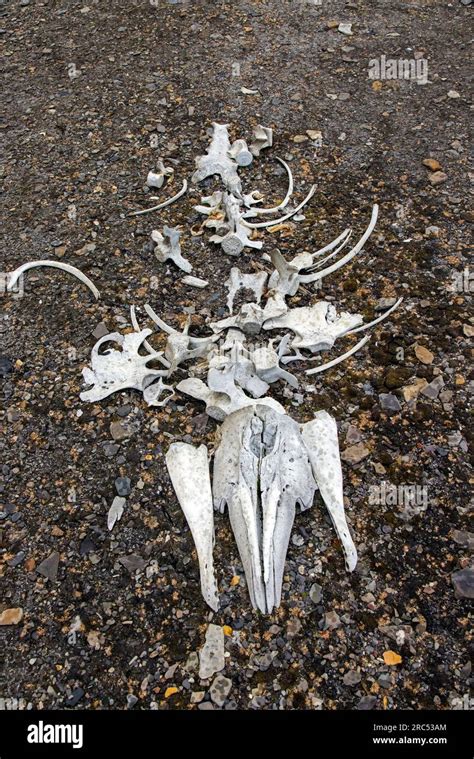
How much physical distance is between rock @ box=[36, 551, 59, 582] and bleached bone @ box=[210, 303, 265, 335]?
170 centimetres

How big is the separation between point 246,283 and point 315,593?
2.19 meters

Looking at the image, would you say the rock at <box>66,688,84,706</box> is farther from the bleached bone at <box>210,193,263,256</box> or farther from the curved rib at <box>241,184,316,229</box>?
the curved rib at <box>241,184,316,229</box>

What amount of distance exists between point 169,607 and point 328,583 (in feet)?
2.43

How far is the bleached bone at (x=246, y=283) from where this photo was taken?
13.3 feet

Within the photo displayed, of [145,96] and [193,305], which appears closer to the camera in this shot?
[193,305]

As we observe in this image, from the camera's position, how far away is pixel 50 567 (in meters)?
2.88

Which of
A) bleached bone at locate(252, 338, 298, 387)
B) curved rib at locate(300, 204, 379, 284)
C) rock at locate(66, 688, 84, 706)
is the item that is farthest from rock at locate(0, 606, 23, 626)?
curved rib at locate(300, 204, 379, 284)

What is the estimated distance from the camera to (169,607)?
2695 mm

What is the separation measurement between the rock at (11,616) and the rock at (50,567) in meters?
0.19

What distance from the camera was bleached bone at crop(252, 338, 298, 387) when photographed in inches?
133

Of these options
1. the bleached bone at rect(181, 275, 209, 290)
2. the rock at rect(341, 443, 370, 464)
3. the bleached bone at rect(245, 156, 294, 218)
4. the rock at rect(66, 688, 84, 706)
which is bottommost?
the rock at rect(66, 688, 84, 706)

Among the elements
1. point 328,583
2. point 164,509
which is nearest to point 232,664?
point 328,583

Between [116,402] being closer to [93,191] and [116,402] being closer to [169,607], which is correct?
[169,607]
